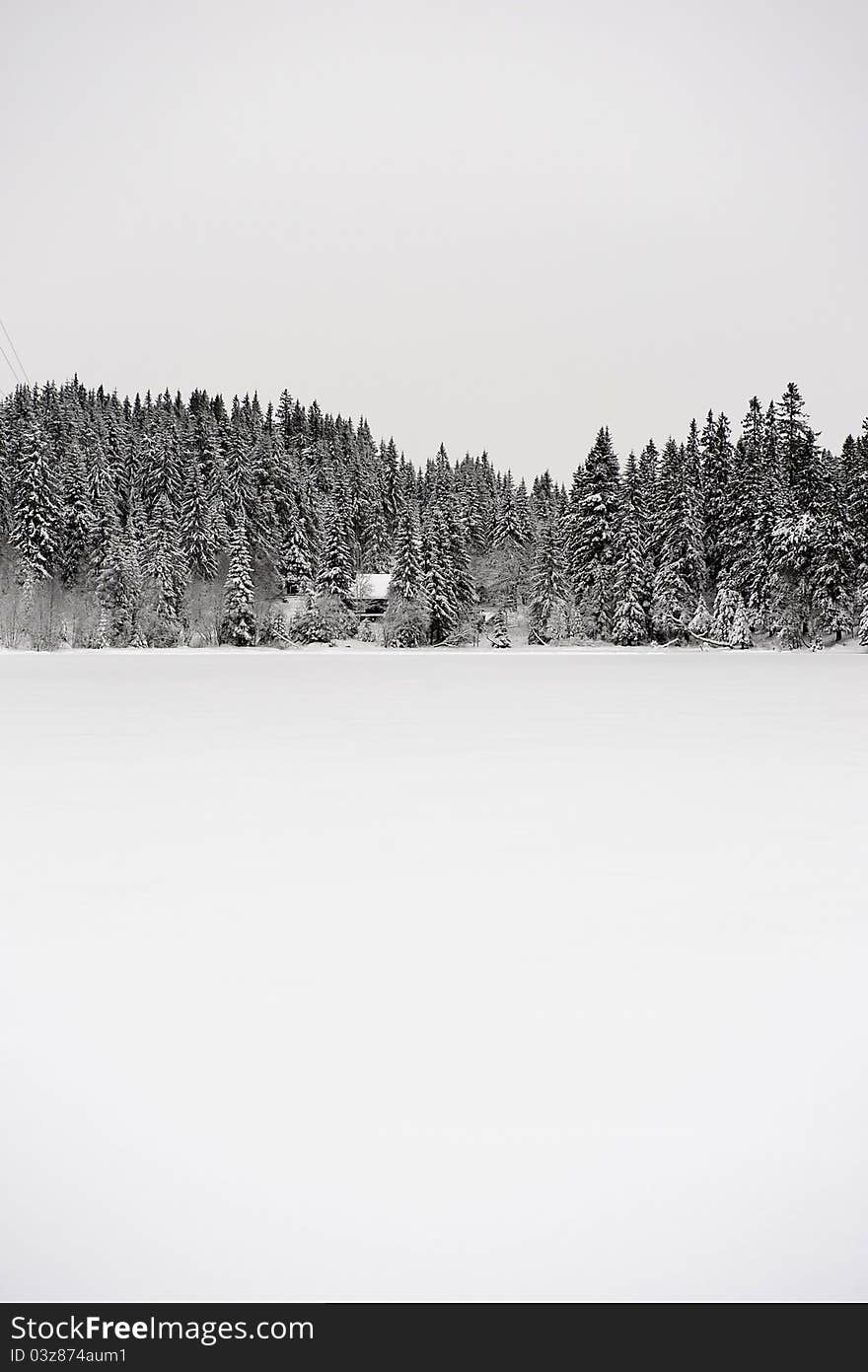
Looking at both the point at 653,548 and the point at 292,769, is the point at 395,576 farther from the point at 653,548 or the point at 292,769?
the point at 292,769

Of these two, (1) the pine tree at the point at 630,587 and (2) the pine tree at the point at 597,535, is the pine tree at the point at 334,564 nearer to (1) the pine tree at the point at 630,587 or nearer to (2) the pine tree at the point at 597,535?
(2) the pine tree at the point at 597,535

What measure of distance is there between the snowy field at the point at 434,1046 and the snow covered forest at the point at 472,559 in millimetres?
50865

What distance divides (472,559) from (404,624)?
22795 millimetres

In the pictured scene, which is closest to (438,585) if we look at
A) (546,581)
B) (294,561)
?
(546,581)

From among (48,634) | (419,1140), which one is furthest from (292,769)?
(48,634)

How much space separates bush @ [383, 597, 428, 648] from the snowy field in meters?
59.5

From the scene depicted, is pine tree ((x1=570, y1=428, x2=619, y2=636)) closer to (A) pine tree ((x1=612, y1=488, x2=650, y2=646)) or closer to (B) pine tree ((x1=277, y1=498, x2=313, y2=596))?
(A) pine tree ((x1=612, y1=488, x2=650, y2=646))

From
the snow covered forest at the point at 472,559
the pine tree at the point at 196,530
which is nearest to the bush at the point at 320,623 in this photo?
the snow covered forest at the point at 472,559

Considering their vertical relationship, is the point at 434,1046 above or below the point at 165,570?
below

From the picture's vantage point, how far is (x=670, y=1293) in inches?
149

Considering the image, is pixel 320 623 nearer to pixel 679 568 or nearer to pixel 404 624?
pixel 404 624

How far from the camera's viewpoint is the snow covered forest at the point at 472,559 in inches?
2454

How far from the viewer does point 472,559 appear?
9281 cm

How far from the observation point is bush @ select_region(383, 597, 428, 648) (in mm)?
71250
